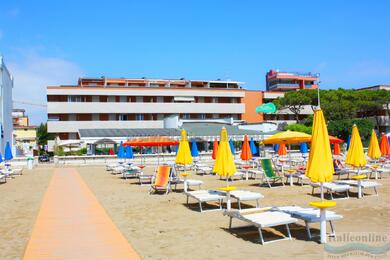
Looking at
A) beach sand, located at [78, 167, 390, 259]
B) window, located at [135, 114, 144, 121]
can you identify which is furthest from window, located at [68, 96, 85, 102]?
beach sand, located at [78, 167, 390, 259]

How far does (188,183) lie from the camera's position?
15.2 m

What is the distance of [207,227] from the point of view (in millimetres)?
9305

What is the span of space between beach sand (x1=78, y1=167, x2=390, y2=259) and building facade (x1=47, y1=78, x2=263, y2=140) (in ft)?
155

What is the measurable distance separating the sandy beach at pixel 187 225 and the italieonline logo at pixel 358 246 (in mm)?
250

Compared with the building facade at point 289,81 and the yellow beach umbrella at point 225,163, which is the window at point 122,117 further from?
the yellow beach umbrella at point 225,163

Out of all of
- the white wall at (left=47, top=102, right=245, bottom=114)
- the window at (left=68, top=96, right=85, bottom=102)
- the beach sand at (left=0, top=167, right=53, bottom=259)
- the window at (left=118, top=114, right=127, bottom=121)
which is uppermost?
the window at (left=68, top=96, right=85, bottom=102)

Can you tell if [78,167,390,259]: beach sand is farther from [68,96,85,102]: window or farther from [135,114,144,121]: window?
[135,114,144,121]: window

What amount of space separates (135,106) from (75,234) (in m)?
55.6

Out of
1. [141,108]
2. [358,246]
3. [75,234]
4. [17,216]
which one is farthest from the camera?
[141,108]

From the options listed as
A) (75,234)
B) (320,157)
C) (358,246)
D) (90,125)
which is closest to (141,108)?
(90,125)

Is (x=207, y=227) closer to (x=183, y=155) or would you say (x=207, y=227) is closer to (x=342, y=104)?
(x=183, y=155)

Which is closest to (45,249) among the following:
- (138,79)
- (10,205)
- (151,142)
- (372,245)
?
(372,245)

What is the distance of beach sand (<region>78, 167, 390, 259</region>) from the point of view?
7.15 m

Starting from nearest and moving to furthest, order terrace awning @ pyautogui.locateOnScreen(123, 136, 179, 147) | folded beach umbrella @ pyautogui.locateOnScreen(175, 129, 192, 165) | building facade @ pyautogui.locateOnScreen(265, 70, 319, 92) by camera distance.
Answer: folded beach umbrella @ pyautogui.locateOnScreen(175, 129, 192, 165) → terrace awning @ pyautogui.locateOnScreen(123, 136, 179, 147) → building facade @ pyautogui.locateOnScreen(265, 70, 319, 92)
